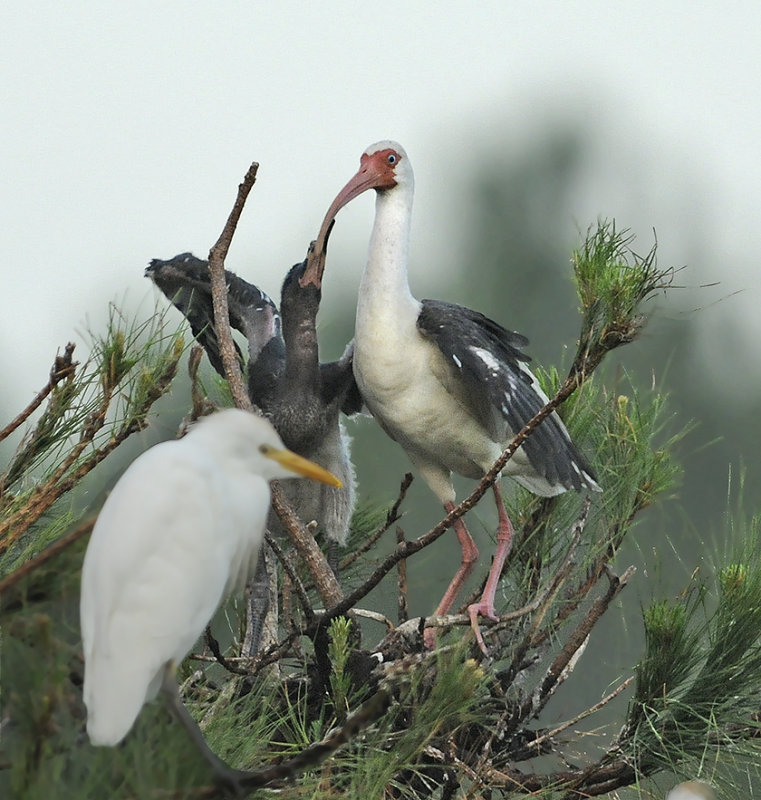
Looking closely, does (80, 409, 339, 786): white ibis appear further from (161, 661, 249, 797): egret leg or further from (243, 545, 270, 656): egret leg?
(243, 545, 270, 656): egret leg

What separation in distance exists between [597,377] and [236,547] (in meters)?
1.47

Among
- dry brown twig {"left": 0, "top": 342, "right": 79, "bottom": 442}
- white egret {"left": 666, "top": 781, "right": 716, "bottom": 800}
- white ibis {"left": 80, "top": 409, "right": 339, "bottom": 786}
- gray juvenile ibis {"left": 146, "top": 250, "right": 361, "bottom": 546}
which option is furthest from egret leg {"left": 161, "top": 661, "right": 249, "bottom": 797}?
gray juvenile ibis {"left": 146, "top": 250, "right": 361, "bottom": 546}

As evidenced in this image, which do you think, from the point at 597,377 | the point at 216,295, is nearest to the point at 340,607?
the point at 216,295

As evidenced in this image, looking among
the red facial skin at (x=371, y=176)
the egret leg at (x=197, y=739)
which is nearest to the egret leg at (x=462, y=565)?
the red facial skin at (x=371, y=176)

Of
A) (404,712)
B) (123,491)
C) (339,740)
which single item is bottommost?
(404,712)

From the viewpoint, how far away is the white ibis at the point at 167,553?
799 mm

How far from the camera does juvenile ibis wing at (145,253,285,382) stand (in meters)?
2.17

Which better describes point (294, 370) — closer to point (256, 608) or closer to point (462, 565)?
point (256, 608)

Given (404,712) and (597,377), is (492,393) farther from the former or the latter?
(404,712)

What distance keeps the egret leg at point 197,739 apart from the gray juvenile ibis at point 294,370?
1234 millimetres

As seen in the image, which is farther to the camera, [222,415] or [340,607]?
[340,607]

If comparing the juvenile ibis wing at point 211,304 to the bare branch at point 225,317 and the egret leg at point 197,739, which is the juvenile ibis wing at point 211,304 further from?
the egret leg at point 197,739

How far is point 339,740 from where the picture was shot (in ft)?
2.64

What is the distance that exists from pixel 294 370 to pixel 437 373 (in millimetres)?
236
